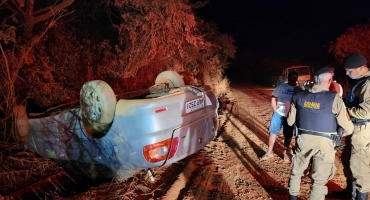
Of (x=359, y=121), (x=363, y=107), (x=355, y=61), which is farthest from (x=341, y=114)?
(x=355, y=61)

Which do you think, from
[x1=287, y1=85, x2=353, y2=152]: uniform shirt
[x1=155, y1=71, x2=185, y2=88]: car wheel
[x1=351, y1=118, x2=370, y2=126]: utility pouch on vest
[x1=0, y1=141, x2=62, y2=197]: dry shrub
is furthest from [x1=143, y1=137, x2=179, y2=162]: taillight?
[x1=351, y1=118, x2=370, y2=126]: utility pouch on vest

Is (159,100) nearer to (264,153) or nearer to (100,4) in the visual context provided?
(264,153)

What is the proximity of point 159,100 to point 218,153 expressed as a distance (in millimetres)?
2650

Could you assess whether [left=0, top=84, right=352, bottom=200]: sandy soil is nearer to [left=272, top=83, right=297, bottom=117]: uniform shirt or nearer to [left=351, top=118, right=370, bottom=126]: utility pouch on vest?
[left=272, top=83, right=297, bottom=117]: uniform shirt

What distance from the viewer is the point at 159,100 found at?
10.7ft

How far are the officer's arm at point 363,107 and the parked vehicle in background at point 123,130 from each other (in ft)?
6.17

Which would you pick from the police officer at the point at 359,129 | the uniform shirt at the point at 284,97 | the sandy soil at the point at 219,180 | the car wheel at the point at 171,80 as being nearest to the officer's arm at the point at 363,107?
the police officer at the point at 359,129

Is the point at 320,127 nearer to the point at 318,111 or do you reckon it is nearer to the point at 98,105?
the point at 318,111

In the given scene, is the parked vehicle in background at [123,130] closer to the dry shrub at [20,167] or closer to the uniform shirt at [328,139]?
the dry shrub at [20,167]

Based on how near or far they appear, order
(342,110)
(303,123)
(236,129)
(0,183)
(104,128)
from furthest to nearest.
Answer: (236,129) < (0,183) < (104,128) < (303,123) < (342,110)

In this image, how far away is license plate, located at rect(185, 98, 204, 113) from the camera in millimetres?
3604

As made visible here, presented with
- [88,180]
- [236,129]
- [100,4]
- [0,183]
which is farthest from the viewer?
[100,4]

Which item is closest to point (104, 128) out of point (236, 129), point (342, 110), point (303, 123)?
point (303, 123)

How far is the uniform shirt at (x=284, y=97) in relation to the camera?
15.3 feet
